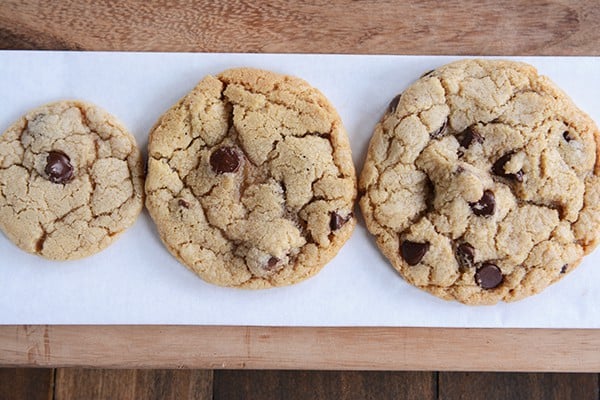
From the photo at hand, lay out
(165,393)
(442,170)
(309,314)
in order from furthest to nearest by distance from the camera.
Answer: (165,393) → (309,314) → (442,170)

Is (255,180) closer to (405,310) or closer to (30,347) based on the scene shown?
(405,310)

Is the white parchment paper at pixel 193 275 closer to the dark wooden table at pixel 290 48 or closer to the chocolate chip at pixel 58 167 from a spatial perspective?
the dark wooden table at pixel 290 48

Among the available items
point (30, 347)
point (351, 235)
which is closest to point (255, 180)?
point (351, 235)

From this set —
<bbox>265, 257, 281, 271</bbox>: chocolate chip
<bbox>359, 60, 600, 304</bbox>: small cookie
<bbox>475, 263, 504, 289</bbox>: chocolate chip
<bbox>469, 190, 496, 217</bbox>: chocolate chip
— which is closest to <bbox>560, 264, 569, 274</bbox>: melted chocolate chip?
<bbox>359, 60, 600, 304</bbox>: small cookie

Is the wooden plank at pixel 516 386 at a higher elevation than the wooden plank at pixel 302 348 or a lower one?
lower

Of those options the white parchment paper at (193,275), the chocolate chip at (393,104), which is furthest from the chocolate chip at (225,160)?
the chocolate chip at (393,104)

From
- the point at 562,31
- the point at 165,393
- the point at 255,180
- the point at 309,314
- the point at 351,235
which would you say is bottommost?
the point at 165,393

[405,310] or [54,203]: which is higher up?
[54,203]
